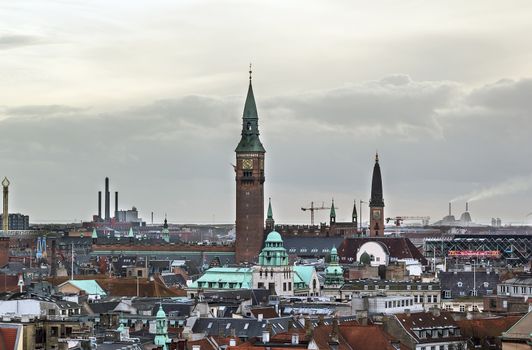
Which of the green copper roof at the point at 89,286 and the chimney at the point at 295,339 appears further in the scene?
the green copper roof at the point at 89,286

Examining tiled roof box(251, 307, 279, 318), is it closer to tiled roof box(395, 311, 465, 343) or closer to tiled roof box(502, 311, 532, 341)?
tiled roof box(395, 311, 465, 343)

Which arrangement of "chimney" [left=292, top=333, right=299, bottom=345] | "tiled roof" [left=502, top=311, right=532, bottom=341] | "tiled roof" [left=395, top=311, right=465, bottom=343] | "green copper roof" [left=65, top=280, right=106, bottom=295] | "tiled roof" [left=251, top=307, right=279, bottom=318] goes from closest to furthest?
"tiled roof" [left=502, top=311, right=532, bottom=341]
"chimney" [left=292, top=333, right=299, bottom=345]
"tiled roof" [left=395, top=311, right=465, bottom=343]
"tiled roof" [left=251, top=307, right=279, bottom=318]
"green copper roof" [left=65, top=280, right=106, bottom=295]

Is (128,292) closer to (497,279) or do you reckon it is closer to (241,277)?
(241,277)

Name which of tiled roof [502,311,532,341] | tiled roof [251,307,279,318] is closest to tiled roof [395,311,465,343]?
tiled roof [251,307,279,318]

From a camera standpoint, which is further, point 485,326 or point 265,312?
point 265,312

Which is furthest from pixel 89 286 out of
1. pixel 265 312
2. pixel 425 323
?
pixel 425 323

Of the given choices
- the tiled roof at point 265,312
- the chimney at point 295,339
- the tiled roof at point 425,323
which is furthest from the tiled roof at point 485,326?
the chimney at point 295,339

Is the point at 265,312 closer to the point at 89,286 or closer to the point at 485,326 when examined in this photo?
the point at 485,326

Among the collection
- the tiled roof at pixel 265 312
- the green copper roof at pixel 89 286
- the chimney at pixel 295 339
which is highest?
the green copper roof at pixel 89 286

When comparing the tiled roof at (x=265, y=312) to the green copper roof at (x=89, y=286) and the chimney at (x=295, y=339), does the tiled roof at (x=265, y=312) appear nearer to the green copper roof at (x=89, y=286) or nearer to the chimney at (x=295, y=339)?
the chimney at (x=295, y=339)

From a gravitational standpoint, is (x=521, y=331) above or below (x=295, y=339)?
above

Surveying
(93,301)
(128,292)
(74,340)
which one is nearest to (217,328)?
(74,340)

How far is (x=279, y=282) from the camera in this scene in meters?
194

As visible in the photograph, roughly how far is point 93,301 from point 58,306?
3005 centimetres
